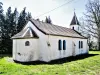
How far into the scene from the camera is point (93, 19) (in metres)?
37.5

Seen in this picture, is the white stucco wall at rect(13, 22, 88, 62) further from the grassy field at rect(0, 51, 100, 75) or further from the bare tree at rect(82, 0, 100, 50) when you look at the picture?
the bare tree at rect(82, 0, 100, 50)

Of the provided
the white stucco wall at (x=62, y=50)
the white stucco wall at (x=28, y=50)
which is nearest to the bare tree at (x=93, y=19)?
the white stucco wall at (x=62, y=50)

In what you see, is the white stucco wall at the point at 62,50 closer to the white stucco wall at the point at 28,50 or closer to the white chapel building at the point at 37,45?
the white chapel building at the point at 37,45

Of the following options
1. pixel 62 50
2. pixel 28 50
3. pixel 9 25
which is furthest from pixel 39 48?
pixel 9 25

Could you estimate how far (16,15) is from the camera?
42938mm

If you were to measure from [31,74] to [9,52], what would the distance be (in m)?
29.2

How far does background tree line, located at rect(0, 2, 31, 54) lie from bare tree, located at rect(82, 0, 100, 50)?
18.7 m

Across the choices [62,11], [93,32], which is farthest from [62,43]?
[93,32]

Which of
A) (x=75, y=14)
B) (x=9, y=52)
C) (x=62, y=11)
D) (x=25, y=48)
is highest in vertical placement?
(x=75, y=14)

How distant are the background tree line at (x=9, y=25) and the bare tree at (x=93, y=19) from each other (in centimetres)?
1868

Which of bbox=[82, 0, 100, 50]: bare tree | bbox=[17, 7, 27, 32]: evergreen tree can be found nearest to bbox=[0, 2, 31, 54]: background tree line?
bbox=[17, 7, 27, 32]: evergreen tree

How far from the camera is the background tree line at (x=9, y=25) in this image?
37.1 meters

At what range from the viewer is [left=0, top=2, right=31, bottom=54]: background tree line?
37.1 metres

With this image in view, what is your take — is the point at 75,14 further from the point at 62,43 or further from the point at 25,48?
the point at 25,48
